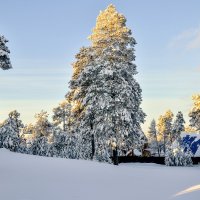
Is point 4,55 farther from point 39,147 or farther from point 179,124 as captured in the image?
point 179,124

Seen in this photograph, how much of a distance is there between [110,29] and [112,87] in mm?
5856

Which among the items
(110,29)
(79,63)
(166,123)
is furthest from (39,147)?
(166,123)

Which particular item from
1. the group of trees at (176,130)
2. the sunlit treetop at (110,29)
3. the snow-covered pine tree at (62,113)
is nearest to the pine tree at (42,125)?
A: the snow-covered pine tree at (62,113)

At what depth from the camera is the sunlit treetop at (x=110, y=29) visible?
105 ft

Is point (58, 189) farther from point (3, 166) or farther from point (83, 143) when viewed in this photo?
point (83, 143)

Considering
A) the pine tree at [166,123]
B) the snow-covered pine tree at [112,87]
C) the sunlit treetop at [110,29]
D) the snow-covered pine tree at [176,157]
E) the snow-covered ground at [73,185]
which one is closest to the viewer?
the snow-covered ground at [73,185]

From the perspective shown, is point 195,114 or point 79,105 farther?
point 195,114

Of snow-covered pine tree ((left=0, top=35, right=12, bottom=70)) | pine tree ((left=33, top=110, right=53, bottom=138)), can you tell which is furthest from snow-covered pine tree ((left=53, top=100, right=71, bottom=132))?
snow-covered pine tree ((left=0, top=35, right=12, bottom=70))

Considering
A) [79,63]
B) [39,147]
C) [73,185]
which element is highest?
[79,63]

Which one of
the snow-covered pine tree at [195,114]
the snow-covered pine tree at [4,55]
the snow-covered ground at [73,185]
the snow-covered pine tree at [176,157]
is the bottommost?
the snow-covered ground at [73,185]

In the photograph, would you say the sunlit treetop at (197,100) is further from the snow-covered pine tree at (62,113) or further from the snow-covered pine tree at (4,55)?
the snow-covered pine tree at (4,55)

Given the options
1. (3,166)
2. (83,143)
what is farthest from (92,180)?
(83,143)

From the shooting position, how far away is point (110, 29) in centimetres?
3238

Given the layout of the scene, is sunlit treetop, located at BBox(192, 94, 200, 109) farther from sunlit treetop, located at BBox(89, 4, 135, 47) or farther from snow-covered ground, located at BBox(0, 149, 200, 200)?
snow-covered ground, located at BBox(0, 149, 200, 200)
